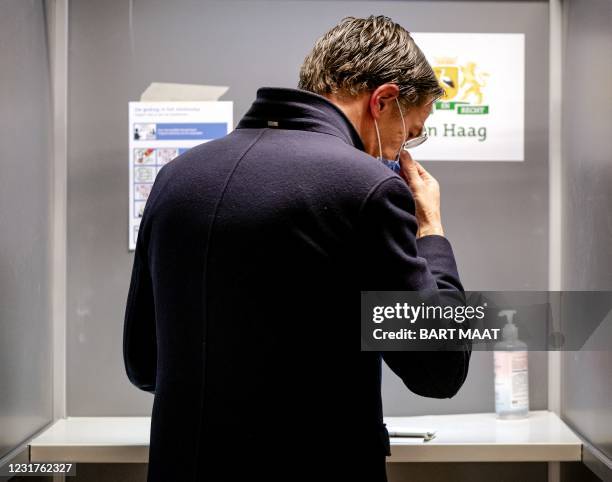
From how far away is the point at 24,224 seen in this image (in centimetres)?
128

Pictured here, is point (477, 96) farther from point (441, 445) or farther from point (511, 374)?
point (441, 445)

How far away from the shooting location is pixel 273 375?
81cm

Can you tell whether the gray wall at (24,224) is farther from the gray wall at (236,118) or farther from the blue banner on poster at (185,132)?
the blue banner on poster at (185,132)

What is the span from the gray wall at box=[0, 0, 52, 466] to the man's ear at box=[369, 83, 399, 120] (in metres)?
0.55

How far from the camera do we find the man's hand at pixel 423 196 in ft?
3.23

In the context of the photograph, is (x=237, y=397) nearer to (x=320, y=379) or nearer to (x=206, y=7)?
(x=320, y=379)

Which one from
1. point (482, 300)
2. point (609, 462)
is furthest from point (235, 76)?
point (609, 462)

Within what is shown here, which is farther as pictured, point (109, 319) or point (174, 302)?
→ point (109, 319)

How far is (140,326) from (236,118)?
2.11ft

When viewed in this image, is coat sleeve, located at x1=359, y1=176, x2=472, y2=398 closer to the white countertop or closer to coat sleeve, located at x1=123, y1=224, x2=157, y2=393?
coat sleeve, located at x1=123, y1=224, x2=157, y2=393

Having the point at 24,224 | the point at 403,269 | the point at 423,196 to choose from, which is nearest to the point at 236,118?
the point at 24,224


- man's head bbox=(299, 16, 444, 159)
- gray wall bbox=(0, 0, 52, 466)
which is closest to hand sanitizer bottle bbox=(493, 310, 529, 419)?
man's head bbox=(299, 16, 444, 159)

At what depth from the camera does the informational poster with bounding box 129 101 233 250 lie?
59.2 inches

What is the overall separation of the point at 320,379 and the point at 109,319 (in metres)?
0.80
